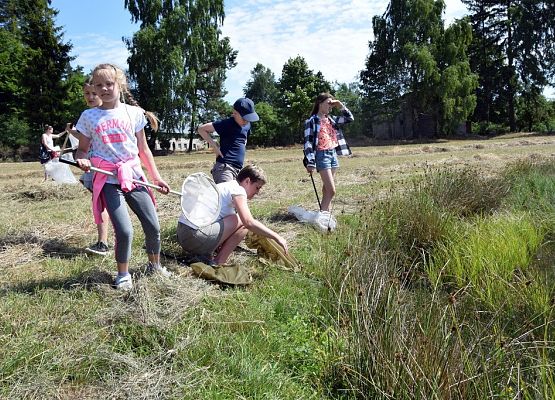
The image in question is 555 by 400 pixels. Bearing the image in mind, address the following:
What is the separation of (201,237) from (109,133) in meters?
1.19

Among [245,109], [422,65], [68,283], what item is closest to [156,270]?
[68,283]

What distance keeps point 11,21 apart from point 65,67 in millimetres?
10868

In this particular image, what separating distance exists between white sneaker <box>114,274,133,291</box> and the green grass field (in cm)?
8

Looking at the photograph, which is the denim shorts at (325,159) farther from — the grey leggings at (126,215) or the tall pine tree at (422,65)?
the tall pine tree at (422,65)

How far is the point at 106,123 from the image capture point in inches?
145

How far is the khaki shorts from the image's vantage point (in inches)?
169

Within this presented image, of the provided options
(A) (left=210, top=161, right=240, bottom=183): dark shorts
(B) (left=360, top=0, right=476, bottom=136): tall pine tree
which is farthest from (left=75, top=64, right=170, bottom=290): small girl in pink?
(B) (left=360, top=0, right=476, bottom=136): tall pine tree

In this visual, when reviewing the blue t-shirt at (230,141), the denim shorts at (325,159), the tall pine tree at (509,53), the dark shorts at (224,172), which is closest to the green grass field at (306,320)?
the dark shorts at (224,172)

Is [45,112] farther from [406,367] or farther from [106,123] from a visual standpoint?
[406,367]

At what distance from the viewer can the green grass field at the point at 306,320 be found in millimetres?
2371

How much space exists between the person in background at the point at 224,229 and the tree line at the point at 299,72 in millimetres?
35132

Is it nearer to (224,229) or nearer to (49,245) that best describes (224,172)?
(224,229)

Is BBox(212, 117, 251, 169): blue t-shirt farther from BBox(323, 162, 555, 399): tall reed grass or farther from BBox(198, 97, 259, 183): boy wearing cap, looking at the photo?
BBox(323, 162, 555, 399): tall reed grass

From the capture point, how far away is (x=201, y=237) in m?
4.28
